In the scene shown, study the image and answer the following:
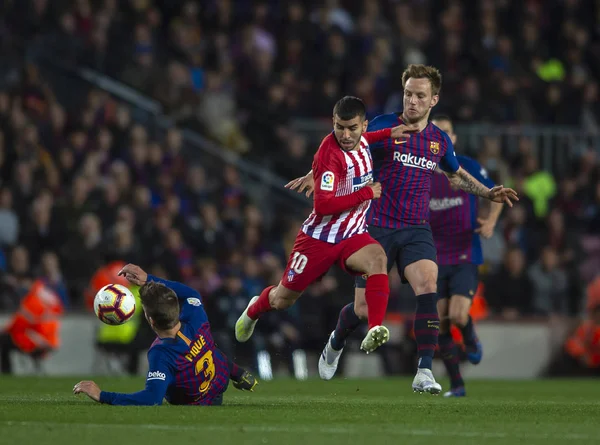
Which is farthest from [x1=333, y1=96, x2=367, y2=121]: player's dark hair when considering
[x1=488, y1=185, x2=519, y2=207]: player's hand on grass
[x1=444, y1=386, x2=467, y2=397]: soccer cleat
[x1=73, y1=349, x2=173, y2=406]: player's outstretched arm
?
[x1=444, y1=386, x2=467, y2=397]: soccer cleat

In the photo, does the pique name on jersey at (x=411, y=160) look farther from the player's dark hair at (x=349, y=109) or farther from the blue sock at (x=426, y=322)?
the blue sock at (x=426, y=322)

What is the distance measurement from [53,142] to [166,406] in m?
9.67

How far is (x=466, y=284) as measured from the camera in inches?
473

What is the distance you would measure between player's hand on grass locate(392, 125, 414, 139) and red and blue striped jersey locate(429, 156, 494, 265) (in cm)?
204

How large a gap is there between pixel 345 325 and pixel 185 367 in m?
2.33

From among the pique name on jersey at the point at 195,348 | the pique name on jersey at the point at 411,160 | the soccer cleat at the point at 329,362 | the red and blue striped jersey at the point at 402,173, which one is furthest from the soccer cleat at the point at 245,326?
the pique name on jersey at the point at 195,348

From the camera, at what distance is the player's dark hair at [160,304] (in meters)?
8.38

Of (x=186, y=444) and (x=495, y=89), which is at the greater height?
(x=495, y=89)

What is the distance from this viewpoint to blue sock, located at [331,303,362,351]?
1048 centimetres

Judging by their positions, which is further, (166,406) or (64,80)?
(64,80)

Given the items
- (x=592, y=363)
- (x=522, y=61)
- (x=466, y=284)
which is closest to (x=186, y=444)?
(x=466, y=284)

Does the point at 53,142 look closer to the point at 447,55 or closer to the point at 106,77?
the point at 106,77

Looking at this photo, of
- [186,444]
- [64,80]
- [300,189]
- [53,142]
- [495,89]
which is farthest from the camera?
[495,89]

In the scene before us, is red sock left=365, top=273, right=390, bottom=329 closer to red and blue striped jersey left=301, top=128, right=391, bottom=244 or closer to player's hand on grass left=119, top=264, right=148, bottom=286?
red and blue striped jersey left=301, top=128, right=391, bottom=244
